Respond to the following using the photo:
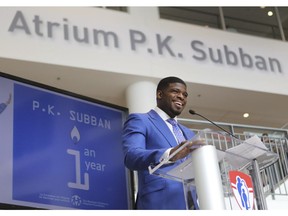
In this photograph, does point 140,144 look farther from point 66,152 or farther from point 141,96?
point 141,96

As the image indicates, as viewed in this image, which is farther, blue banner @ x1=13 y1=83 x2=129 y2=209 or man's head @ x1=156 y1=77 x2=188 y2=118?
blue banner @ x1=13 y1=83 x2=129 y2=209

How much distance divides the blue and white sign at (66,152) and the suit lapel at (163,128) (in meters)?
2.10

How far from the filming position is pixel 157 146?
3777 millimetres

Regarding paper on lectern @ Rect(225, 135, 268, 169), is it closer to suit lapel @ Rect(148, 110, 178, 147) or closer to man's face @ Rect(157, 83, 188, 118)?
suit lapel @ Rect(148, 110, 178, 147)

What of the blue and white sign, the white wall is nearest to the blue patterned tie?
the blue and white sign

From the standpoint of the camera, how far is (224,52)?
38.3 ft

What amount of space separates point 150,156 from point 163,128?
56 centimetres

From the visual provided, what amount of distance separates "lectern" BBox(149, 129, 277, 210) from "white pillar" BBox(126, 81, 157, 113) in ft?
21.9

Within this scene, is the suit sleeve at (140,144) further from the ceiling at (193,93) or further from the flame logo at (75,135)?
the ceiling at (193,93)

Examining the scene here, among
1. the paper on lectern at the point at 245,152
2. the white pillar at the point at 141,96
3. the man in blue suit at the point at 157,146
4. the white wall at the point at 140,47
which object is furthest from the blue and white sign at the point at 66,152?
the white pillar at the point at 141,96

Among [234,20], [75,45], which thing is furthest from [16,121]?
[234,20]

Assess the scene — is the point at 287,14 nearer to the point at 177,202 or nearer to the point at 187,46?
the point at 187,46

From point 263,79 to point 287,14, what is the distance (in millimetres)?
3022

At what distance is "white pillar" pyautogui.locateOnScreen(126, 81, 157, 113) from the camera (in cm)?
1055
